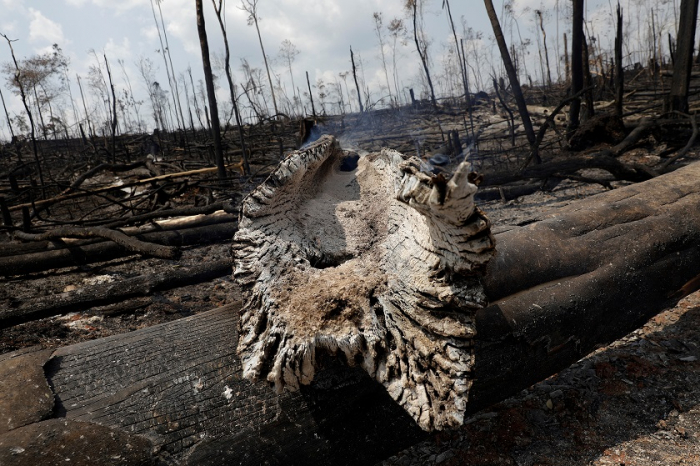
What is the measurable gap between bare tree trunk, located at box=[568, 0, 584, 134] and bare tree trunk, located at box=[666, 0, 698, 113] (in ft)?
4.71

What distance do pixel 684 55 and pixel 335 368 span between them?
8.67 meters

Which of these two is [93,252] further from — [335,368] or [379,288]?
[379,288]

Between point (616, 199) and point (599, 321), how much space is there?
76 centimetres

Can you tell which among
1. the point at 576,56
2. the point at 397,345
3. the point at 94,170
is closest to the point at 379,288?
the point at 397,345

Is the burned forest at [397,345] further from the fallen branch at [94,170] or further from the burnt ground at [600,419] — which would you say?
the fallen branch at [94,170]

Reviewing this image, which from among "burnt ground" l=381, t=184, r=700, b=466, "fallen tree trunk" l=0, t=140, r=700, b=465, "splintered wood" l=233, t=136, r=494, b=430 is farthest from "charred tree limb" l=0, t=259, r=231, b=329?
"burnt ground" l=381, t=184, r=700, b=466

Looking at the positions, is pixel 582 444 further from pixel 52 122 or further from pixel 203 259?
pixel 52 122

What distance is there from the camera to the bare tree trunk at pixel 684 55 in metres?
6.57

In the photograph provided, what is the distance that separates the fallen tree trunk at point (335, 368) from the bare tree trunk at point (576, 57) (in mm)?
6830

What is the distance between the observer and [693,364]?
218 cm

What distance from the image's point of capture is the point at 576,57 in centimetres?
748

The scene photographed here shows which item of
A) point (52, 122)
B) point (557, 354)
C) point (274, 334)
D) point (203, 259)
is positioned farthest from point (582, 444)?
point (52, 122)

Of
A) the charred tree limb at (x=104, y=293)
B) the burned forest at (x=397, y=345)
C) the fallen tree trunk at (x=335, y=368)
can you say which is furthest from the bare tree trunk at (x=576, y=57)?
the charred tree limb at (x=104, y=293)

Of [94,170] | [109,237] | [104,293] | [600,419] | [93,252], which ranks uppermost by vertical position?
[94,170]
